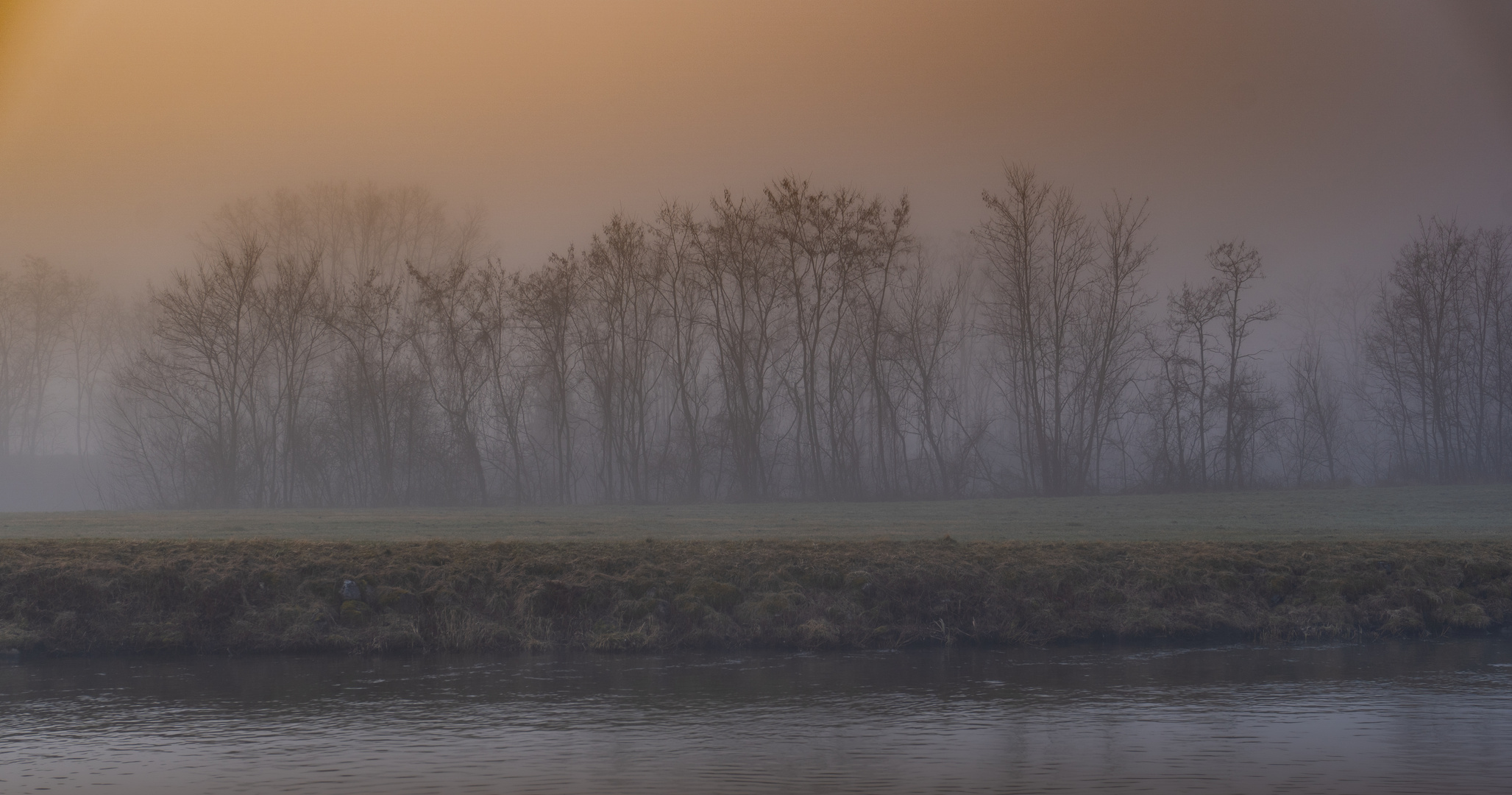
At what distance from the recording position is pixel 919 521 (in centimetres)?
2839

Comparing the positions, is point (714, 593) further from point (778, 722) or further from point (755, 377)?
point (755, 377)

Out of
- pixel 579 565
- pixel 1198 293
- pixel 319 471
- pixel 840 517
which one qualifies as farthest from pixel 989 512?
pixel 319 471

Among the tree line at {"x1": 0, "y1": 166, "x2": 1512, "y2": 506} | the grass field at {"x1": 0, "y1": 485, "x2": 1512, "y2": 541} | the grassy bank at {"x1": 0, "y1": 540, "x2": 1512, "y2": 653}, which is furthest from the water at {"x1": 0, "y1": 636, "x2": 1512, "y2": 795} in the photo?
the tree line at {"x1": 0, "y1": 166, "x2": 1512, "y2": 506}

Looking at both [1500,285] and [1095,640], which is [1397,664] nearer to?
[1095,640]

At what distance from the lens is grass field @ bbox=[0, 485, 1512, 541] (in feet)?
73.3

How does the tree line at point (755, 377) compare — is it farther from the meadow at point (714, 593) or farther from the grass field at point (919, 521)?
the meadow at point (714, 593)

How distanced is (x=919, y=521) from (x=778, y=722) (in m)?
18.3

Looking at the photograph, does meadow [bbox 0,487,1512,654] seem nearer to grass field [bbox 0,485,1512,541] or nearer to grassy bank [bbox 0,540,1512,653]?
grassy bank [bbox 0,540,1512,653]

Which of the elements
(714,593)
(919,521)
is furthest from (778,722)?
(919,521)

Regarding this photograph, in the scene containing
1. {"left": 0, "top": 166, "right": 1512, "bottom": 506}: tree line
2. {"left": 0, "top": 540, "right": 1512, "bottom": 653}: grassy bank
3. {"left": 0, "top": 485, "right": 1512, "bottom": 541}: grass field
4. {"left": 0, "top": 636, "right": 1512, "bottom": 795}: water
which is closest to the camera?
{"left": 0, "top": 636, "right": 1512, "bottom": 795}: water

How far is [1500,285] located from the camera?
51.7 m

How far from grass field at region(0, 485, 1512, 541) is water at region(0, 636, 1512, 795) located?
7.79 metres

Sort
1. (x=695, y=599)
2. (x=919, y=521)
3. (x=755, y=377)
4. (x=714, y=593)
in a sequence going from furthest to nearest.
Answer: (x=755, y=377), (x=919, y=521), (x=714, y=593), (x=695, y=599)

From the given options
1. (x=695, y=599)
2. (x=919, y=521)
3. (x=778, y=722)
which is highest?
(x=919, y=521)
